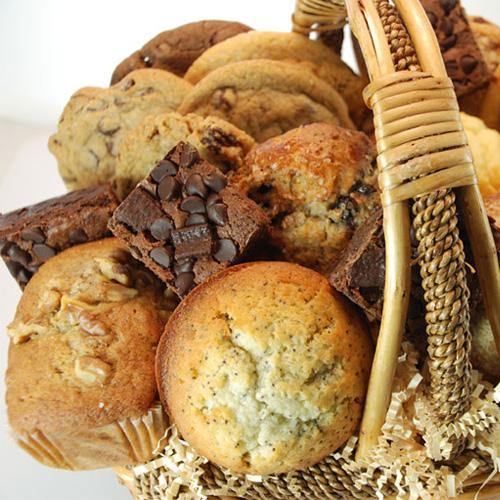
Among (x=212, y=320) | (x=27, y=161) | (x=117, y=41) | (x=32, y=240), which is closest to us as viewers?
(x=212, y=320)

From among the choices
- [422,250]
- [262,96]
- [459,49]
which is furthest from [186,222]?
[459,49]

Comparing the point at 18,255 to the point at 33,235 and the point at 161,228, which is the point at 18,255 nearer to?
the point at 33,235

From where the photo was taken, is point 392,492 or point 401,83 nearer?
point 401,83

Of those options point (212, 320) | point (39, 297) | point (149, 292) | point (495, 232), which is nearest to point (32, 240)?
point (39, 297)

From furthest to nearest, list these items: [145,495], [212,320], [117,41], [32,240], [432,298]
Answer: [117,41], [32,240], [145,495], [212,320], [432,298]

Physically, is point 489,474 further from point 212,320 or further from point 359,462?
point 212,320
